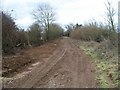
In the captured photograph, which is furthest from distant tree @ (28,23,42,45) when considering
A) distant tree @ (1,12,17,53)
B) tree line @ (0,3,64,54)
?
distant tree @ (1,12,17,53)

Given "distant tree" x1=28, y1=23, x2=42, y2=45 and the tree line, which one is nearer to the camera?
the tree line

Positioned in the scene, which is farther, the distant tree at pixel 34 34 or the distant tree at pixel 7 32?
the distant tree at pixel 34 34

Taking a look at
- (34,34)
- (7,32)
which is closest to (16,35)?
(7,32)

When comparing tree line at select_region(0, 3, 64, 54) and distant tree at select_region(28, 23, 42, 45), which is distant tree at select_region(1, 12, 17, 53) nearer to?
tree line at select_region(0, 3, 64, 54)

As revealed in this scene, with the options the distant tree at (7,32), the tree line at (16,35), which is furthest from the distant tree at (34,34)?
the distant tree at (7,32)

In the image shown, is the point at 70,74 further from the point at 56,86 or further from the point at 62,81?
the point at 56,86

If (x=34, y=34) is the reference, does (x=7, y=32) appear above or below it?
above

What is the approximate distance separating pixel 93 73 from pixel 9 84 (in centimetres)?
450

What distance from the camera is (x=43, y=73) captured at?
14.5 metres

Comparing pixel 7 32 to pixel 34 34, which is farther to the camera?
pixel 34 34

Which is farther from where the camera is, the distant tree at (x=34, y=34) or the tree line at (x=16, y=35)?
the distant tree at (x=34, y=34)

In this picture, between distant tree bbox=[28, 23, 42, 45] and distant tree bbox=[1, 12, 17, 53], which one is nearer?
distant tree bbox=[1, 12, 17, 53]

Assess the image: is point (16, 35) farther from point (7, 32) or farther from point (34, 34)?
point (34, 34)

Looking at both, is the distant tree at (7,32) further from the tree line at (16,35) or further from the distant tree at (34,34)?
the distant tree at (34,34)
